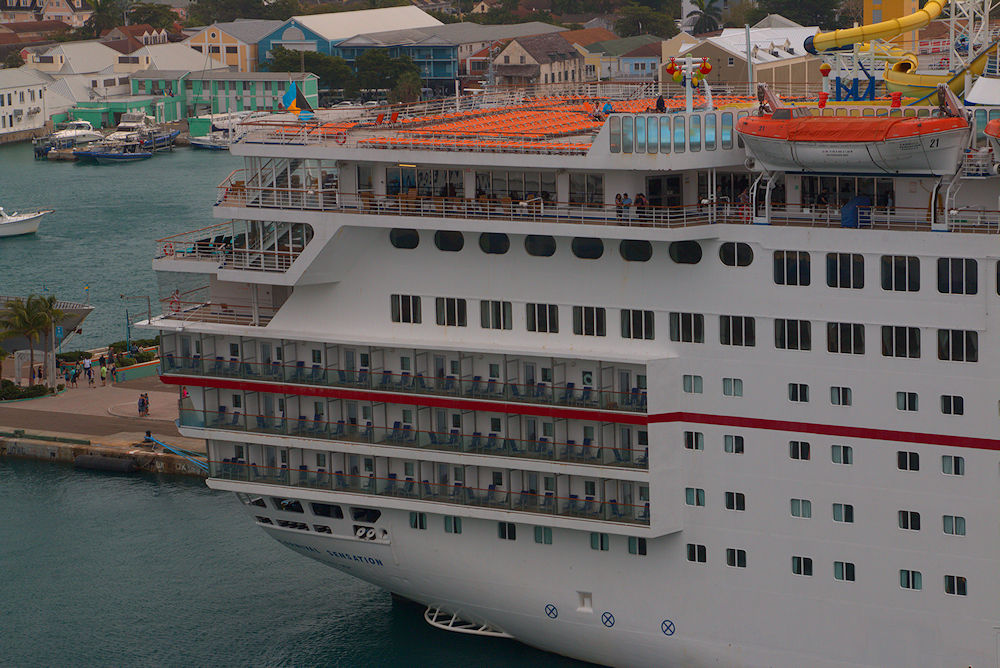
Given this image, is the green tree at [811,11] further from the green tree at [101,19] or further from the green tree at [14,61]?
the green tree at [101,19]

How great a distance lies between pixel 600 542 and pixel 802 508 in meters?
3.83

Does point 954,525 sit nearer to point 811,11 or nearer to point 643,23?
point 811,11

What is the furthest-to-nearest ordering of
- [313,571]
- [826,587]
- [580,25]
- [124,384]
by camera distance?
[580,25] < [124,384] < [313,571] < [826,587]

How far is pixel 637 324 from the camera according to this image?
29.7m

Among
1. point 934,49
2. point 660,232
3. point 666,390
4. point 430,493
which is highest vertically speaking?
point 934,49

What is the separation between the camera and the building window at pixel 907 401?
27750 mm

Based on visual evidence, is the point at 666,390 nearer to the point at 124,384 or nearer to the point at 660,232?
the point at 660,232

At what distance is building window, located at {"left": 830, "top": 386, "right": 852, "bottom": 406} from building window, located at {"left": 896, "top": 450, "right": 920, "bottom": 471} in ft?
3.73

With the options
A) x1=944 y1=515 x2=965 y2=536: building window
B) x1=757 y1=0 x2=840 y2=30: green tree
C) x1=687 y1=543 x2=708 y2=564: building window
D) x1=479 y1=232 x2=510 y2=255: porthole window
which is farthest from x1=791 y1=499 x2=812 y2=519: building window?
x1=757 y1=0 x2=840 y2=30: green tree

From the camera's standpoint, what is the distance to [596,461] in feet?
99.2

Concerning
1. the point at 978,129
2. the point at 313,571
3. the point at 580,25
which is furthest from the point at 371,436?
the point at 580,25

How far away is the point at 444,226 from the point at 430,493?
5026mm

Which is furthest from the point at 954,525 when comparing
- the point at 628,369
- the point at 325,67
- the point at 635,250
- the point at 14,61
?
the point at 14,61

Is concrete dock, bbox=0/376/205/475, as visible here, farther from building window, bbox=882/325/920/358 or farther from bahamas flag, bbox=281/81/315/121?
building window, bbox=882/325/920/358
